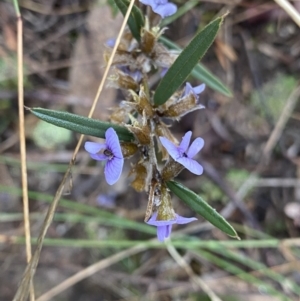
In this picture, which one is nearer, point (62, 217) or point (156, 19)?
point (156, 19)

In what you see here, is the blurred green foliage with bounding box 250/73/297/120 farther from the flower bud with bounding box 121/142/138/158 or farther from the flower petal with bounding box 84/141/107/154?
the flower petal with bounding box 84/141/107/154

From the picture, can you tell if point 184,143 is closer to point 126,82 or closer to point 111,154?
point 111,154

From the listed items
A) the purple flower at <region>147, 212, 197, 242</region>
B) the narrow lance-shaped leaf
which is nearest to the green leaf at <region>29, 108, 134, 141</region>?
the purple flower at <region>147, 212, 197, 242</region>

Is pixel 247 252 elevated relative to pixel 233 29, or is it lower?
lower

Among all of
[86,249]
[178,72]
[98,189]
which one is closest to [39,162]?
[98,189]

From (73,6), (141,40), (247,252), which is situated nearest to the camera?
(141,40)

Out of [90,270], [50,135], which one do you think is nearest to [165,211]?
[90,270]

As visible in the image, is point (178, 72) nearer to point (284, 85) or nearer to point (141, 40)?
point (141, 40)
